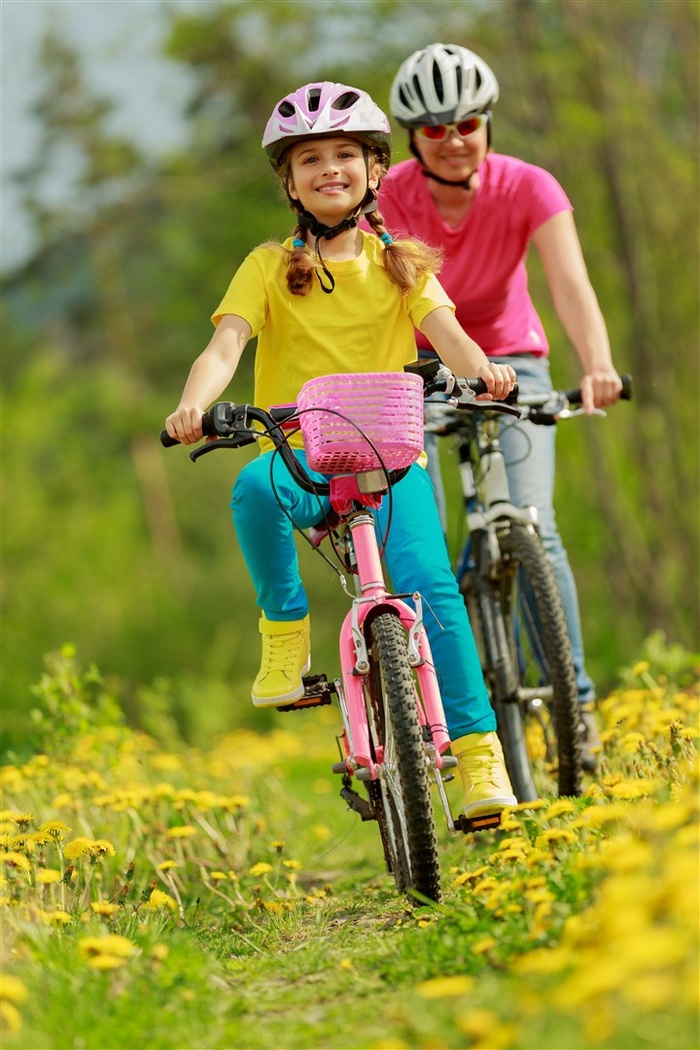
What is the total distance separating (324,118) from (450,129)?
1.08 meters

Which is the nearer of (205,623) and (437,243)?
(437,243)

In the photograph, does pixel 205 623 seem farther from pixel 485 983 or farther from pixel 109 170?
pixel 485 983

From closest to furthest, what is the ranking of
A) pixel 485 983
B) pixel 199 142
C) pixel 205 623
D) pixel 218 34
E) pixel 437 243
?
pixel 485 983 < pixel 437 243 < pixel 218 34 < pixel 199 142 < pixel 205 623

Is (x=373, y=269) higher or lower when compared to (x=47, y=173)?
lower

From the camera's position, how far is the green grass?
2.21 metres

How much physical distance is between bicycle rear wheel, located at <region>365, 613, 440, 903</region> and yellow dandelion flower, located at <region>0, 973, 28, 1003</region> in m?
1.10

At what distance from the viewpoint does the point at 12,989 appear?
262 centimetres

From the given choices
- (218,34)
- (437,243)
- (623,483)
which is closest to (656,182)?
(623,483)

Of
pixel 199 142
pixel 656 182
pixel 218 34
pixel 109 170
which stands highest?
pixel 109 170

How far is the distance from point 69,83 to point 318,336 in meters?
32.8

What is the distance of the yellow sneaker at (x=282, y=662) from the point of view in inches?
163

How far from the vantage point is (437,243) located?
523cm

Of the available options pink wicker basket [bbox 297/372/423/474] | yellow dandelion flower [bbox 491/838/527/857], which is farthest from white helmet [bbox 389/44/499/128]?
yellow dandelion flower [bbox 491/838/527/857]

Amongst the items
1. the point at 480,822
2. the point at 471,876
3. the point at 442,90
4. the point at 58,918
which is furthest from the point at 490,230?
the point at 58,918
